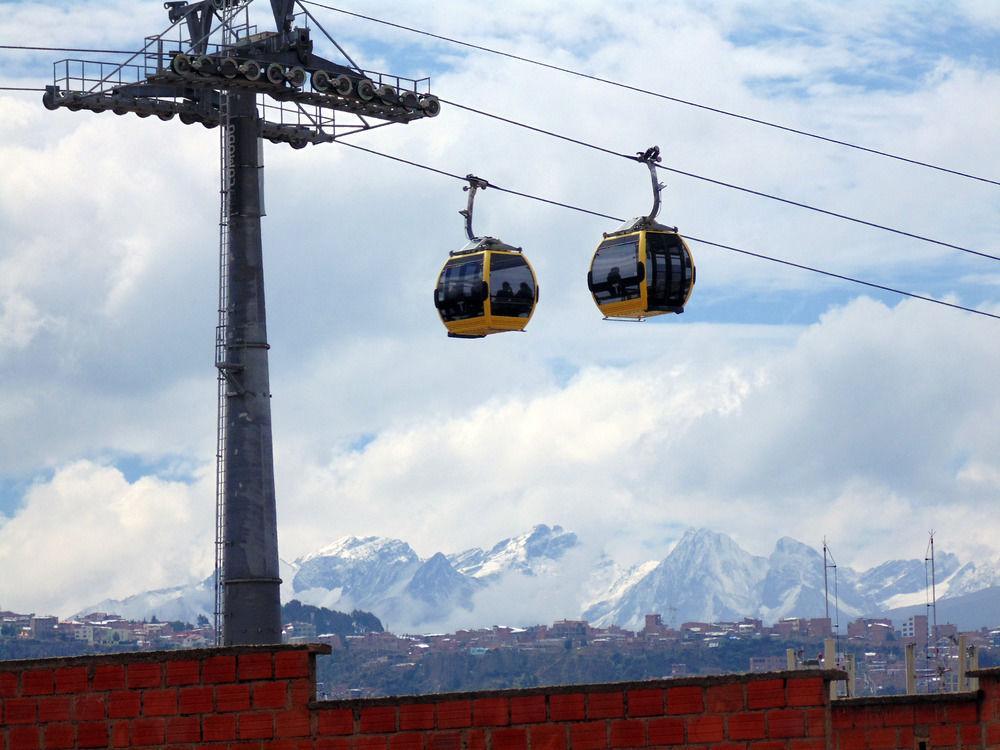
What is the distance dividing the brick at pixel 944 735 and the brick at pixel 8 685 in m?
7.08

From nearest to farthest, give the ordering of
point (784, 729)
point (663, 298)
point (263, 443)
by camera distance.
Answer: point (784, 729)
point (663, 298)
point (263, 443)

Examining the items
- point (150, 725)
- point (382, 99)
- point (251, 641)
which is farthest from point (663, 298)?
point (150, 725)

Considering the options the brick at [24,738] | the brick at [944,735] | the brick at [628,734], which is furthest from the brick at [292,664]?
the brick at [944,735]

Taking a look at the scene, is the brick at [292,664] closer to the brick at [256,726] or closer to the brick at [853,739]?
the brick at [256,726]

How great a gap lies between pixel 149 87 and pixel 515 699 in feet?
76.9

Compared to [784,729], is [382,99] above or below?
above

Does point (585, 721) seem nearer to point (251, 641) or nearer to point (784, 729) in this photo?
point (784, 729)

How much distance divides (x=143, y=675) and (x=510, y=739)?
2.69m

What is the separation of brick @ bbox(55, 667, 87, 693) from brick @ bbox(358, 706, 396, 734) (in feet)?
6.79

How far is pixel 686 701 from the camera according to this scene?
1320 cm

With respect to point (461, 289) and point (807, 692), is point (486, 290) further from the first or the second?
point (807, 692)

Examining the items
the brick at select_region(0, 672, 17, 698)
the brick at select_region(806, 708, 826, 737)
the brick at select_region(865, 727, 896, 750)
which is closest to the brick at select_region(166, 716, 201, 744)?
the brick at select_region(0, 672, 17, 698)

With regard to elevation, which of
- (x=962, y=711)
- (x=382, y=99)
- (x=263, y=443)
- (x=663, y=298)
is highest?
(x=382, y=99)

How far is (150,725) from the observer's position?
13.5 meters
